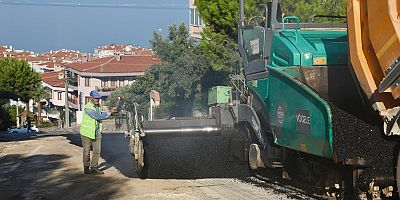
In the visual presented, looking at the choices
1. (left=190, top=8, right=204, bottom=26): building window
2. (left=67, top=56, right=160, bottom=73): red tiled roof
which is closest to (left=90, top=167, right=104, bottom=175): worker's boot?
(left=190, top=8, right=204, bottom=26): building window

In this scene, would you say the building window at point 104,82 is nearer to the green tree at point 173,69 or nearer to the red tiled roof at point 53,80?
the red tiled roof at point 53,80

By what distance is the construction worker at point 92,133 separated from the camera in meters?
9.36

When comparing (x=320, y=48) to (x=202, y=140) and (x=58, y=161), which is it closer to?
(x=202, y=140)

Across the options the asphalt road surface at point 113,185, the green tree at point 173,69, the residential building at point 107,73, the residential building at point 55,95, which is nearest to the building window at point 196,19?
the green tree at point 173,69

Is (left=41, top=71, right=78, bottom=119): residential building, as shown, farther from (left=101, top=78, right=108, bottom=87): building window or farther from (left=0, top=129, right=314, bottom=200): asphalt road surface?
(left=0, top=129, right=314, bottom=200): asphalt road surface

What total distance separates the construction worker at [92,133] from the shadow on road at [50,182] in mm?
228

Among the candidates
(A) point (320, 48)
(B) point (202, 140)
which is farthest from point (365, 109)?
(B) point (202, 140)

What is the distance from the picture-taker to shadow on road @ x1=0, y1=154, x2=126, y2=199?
24.7 feet

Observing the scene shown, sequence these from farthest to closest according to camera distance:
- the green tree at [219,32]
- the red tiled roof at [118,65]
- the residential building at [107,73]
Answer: the red tiled roof at [118,65] < the residential building at [107,73] < the green tree at [219,32]

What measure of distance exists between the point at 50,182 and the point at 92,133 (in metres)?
1.18

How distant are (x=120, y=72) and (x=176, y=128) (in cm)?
5515

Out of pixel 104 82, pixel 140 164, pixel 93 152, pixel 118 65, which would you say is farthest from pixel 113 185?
pixel 118 65

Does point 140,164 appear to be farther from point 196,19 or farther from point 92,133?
point 196,19

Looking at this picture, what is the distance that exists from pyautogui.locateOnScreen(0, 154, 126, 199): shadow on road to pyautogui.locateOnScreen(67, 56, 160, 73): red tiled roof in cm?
5097
